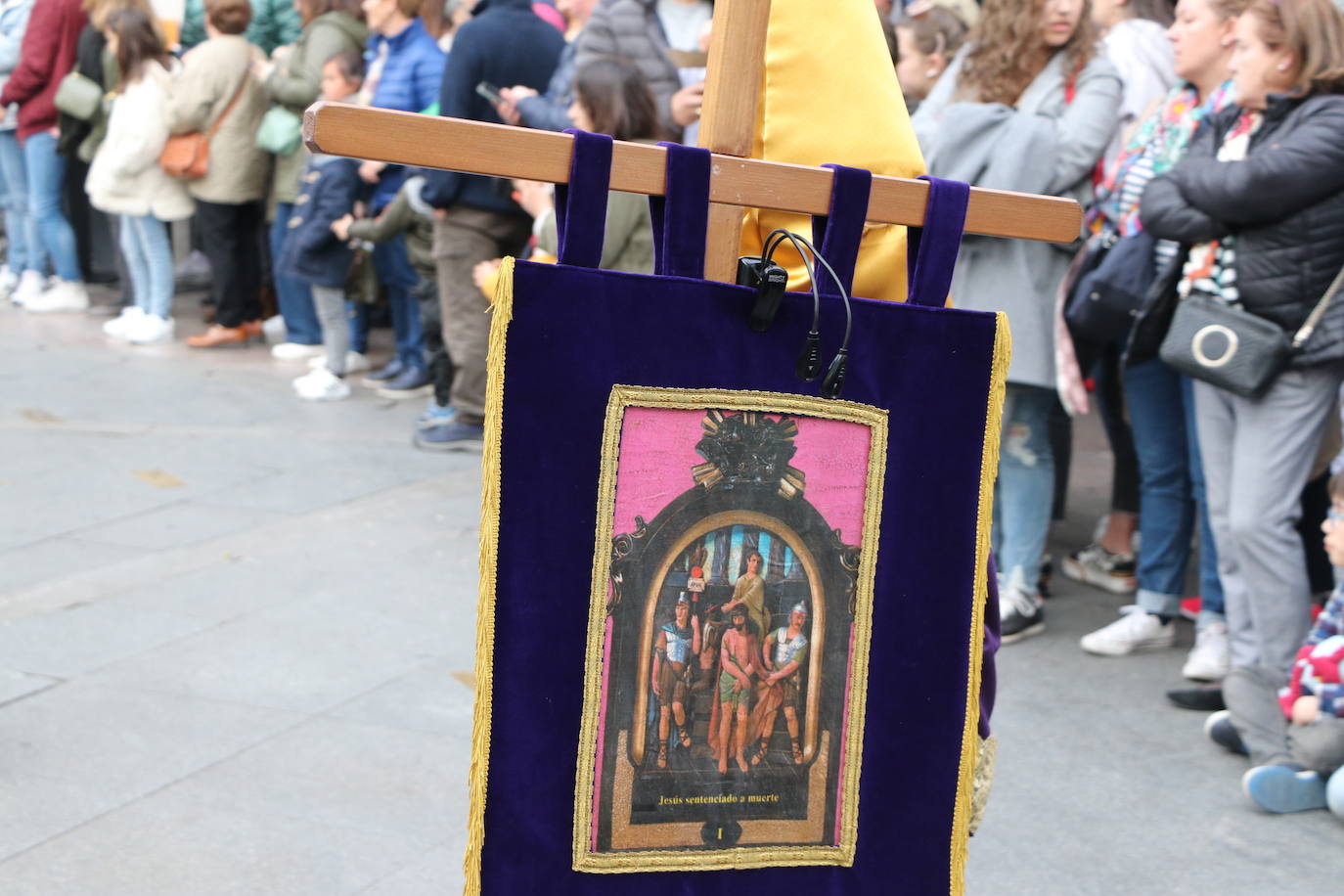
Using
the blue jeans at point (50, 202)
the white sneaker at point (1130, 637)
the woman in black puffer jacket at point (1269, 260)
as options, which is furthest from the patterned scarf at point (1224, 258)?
the blue jeans at point (50, 202)

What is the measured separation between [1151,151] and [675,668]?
3039mm

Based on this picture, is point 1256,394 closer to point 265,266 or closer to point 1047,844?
point 1047,844

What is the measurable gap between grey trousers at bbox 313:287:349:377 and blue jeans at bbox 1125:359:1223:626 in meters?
4.54

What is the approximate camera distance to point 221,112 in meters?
8.37

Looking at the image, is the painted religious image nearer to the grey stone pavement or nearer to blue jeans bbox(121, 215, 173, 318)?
the grey stone pavement

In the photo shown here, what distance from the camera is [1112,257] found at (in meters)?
4.28

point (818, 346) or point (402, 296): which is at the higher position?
point (818, 346)

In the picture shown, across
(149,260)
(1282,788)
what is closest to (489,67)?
(149,260)

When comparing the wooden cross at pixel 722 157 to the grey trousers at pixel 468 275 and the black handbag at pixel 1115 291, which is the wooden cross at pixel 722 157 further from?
the grey trousers at pixel 468 275

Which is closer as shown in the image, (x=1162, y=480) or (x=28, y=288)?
(x=1162, y=480)

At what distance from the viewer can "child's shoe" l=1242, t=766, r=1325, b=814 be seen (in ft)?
11.1

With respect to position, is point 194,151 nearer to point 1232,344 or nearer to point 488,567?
point 1232,344

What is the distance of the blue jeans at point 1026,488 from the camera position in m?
4.61

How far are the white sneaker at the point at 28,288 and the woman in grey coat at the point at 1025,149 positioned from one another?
7411mm
